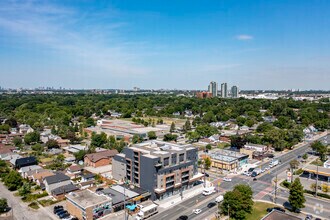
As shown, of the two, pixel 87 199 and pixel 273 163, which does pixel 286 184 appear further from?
pixel 87 199

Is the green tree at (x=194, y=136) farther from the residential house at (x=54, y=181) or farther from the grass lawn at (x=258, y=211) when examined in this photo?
the residential house at (x=54, y=181)

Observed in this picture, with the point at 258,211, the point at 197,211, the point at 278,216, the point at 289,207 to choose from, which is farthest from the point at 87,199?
the point at 289,207

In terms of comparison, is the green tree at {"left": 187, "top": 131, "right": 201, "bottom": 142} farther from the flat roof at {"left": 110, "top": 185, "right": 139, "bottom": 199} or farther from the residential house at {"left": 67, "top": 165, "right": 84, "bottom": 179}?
the flat roof at {"left": 110, "top": 185, "right": 139, "bottom": 199}

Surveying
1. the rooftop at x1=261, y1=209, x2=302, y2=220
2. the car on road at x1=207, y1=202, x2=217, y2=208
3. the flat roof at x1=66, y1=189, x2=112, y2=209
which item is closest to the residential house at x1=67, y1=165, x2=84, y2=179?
the flat roof at x1=66, y1=189, x2=112, y2=209

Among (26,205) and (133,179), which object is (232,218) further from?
(26,205)

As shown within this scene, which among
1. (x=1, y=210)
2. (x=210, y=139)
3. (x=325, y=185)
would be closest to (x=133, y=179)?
(x=1, y=210)

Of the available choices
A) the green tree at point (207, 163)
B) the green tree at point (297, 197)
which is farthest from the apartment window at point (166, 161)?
the green tree at point (297, 197)
